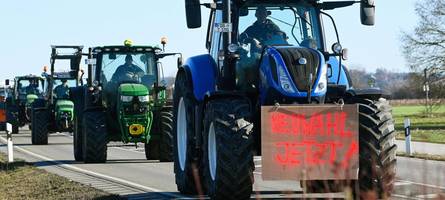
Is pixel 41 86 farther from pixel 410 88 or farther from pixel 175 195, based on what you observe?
pixel 175 195

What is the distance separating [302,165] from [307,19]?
249 cm

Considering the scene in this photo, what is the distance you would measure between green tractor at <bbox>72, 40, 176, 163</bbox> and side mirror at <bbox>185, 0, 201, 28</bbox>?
380 inches

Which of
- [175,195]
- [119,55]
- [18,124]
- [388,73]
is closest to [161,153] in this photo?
[119,55]

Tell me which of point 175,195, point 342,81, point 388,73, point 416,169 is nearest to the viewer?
point 342,81

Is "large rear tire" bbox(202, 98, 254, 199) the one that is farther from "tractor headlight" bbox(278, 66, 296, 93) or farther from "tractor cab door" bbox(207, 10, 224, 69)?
"tractor cab door" bbox(207, 10, 224, 69)

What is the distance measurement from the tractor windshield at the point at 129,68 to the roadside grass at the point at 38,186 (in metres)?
2.96

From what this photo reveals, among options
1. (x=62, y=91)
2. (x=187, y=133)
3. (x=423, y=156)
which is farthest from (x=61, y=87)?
(x=187, y=133)

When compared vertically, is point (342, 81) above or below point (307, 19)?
below

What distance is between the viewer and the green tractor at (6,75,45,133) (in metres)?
40.3

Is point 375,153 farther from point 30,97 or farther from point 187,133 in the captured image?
point 30,97

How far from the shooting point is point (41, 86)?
135ft

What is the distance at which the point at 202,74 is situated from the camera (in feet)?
39.0

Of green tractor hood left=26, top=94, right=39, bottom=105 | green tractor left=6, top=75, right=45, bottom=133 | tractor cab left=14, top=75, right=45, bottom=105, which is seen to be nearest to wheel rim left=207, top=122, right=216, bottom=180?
green tractor hood left=26, top=94, right=39, bottom=105

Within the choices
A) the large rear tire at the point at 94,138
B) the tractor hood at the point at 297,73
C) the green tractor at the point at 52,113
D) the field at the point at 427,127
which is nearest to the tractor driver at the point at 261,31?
the tractor hood at the point at 297,73
